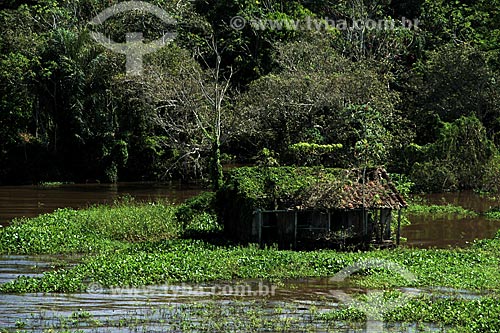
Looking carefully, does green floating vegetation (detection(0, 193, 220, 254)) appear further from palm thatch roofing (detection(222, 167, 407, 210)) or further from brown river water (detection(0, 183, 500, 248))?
brown river water (detection(0, 183, 500, 248))

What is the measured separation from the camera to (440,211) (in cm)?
3456

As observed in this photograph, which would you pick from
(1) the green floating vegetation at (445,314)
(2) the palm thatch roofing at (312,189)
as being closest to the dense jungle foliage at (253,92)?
(2) the palm thatch roofing at (312,189)

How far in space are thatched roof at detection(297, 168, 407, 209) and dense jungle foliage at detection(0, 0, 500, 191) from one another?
11219mm

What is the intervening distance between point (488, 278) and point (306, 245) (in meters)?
5.72

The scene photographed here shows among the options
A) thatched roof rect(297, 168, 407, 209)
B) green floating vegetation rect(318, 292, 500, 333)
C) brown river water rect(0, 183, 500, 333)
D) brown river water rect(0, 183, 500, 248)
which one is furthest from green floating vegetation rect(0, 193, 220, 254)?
green floating vegetation rect(318, 292, 500, 333)

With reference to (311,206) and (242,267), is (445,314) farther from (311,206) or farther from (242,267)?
(311,206)

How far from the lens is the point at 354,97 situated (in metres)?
40.8

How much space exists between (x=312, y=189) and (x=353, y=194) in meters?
1.34

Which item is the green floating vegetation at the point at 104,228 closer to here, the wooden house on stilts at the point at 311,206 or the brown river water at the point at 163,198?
the wooden house on stilts at the point at 311,206

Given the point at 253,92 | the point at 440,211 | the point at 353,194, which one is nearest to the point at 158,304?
the point at 353,194

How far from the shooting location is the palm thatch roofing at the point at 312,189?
24.9m

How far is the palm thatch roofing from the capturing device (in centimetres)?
2489

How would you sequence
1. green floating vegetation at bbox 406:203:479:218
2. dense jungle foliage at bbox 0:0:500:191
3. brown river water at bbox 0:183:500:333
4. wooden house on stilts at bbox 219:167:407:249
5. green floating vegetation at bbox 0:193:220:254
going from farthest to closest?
dense jungle foliage at bbox 0:0:500:191 < green floating vegetation at bbox 406:203:479:218 < green floating vegetation at bbox 0:193:220:254 < wooden house on stilts at bbox 219:167:407:249 < brown river water at bbox 0:183:500:333

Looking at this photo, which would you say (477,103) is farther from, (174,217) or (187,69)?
(174,217)
